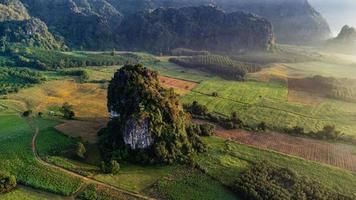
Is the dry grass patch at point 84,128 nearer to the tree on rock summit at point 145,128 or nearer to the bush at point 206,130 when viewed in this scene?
the tree on rock summit at point 145,128

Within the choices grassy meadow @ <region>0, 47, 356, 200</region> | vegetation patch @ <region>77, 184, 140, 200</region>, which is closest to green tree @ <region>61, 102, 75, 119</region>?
grassy meadow @ <region>0, 47, 356, 200</region>

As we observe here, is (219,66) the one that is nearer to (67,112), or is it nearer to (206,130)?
(206,130)

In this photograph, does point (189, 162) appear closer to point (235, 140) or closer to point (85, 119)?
point (235, 140)

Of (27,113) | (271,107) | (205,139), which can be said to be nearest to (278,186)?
(205,139)

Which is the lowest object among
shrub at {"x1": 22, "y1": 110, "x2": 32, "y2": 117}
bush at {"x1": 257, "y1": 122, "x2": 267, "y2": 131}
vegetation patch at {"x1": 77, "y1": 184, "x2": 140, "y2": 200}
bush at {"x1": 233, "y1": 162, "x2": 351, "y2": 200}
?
vegetation patch at {"x1": 77, "y1": 184, "x2": 140, "y2": 200}

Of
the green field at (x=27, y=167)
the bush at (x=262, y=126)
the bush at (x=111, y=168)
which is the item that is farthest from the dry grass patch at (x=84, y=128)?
the bush at (x=262, y=126)

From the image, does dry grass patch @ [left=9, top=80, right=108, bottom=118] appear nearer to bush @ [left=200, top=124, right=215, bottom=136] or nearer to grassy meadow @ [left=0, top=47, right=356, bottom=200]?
grassy meadow @ [left=0, top=47, right=356, bottom=200]

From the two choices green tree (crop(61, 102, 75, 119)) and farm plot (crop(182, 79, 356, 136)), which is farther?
farm plot (crop(182, 79, 356, 136))
